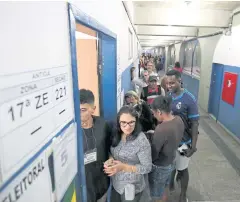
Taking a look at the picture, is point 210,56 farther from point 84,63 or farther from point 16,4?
point 16,4

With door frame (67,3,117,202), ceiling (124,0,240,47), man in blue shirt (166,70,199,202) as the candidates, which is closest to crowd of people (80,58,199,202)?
door frame (67,3,117,202)

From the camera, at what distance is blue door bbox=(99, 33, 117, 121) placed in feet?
8.11

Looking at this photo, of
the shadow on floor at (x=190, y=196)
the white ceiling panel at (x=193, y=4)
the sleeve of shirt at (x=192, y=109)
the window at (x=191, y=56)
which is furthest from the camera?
the window at (x=191, y=56)

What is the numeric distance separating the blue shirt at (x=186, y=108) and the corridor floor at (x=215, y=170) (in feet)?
3.41

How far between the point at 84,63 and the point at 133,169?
149 cm

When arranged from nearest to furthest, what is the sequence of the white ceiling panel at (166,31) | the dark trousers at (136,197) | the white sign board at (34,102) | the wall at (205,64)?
the white sign board at (34,102), the dark trousers at (136,197), the wall at (205,64), the white ceiling panel at (166,31)

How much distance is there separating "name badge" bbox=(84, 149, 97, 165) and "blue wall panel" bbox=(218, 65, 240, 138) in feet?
14.0

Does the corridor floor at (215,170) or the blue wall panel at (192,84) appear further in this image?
the blue wall panel at (192,84)

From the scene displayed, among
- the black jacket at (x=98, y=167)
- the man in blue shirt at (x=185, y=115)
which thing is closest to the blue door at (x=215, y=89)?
the man in blue shirt at (x=185, y=115)

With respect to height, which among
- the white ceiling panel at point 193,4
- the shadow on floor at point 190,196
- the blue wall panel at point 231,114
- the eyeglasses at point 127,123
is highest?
the white ceiling panel at point 193,4

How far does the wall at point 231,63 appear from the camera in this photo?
4.76m

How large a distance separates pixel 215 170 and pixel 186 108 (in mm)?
1790

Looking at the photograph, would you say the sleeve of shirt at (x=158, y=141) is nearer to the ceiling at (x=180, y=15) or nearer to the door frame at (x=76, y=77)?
the door frame at (x=76, y=77)

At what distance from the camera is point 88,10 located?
131 cm
